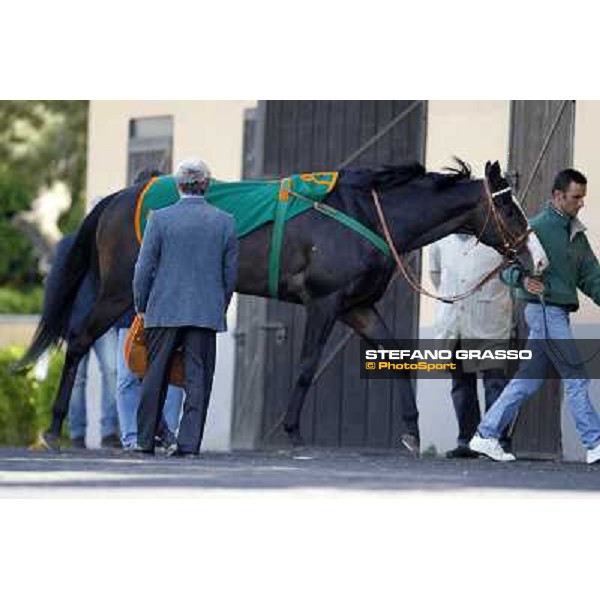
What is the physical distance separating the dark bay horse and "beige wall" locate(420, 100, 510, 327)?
2.05 meters

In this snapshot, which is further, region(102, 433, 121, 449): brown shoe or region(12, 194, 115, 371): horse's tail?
region(102, 433, 121, 449): brown shoe

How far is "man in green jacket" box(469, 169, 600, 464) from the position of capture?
18.6m

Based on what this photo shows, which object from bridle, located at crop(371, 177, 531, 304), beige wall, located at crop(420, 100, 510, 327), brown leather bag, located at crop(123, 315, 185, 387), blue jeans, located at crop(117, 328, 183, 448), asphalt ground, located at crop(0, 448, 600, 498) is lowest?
asphalt ground, located at crop(0, 448, 600, 498)

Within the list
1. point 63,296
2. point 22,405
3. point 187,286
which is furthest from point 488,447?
point 22,405

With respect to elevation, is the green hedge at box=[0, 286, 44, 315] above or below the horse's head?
above

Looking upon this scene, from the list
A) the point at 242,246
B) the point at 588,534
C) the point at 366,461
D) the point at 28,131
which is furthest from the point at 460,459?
the point at 28,131

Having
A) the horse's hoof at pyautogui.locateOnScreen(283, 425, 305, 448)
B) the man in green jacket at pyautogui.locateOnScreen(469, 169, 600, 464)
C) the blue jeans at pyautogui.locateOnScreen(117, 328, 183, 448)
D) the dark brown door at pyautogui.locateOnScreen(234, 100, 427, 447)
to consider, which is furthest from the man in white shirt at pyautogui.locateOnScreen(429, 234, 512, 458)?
the blue jeans at pyautogui.locateOnScreen(117, 328, 183, 448)

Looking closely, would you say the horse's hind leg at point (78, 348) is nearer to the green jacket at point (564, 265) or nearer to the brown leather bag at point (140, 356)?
the brown leather bag at point (140, 356)

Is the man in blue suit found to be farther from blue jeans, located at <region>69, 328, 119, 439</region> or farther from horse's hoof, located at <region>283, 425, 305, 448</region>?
blue jeans, located at <region>69, 328, 119, 439</region>

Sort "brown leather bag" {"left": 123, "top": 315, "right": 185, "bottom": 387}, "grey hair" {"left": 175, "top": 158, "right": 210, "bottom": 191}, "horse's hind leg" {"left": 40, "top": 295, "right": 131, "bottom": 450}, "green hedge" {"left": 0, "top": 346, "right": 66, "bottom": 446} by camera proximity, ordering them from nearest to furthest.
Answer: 1. "grey hair" {"left": 175, "top": 158, "right": 210, "bottom": 191}
2. "brown leather bag" {"left": 123, "top": 315, "right": 185, "bottom": 387}
3. "horse's hind leg" {"left": 40, "top": 295, "right": 131, "bottom": 450}
4. "green hedge" {"left": 0, "top": 346, "right": 66, "bottom": 446}

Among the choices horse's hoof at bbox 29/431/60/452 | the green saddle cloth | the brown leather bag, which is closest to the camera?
the brown leather bag

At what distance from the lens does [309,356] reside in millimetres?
18750

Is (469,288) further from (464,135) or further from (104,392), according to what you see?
(104,392)
